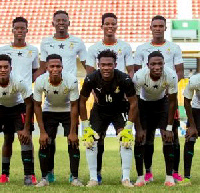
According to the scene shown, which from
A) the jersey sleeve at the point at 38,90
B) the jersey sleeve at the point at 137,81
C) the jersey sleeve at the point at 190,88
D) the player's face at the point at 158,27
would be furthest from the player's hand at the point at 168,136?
the jersey sleeve at the point at 38,90

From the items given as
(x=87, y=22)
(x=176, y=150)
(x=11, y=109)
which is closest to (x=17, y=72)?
(x=11, y=109)

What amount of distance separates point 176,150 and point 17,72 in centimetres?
254

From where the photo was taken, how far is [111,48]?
9469mm

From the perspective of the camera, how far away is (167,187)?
28.2ft

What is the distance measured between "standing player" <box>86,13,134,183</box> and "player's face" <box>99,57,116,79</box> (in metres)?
0.80

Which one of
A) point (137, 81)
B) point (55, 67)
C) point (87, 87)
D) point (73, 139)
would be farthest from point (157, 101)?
point (55, 67)

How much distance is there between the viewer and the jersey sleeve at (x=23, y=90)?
8.88 meters

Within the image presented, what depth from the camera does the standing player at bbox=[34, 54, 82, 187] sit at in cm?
887

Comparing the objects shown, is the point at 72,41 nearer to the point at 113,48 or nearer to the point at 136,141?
the point at 113,48

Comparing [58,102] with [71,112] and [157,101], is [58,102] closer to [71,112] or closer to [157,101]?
[71,112]

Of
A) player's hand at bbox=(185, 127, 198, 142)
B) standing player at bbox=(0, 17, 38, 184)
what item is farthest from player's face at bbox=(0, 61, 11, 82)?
player's hand at bbox=(185, 127, 198, 142)

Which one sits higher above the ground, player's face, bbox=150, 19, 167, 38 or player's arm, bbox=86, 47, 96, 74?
player's face, bbox=150, 19, 167, 38

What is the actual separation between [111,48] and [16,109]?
5.18ft

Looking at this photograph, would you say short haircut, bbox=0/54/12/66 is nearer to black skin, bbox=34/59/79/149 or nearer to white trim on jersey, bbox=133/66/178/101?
black skin, bbox=34/59/79/149
